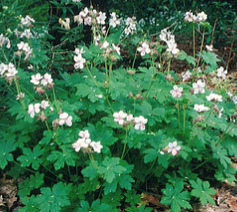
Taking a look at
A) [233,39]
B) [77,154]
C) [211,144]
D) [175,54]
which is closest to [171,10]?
[233,39]

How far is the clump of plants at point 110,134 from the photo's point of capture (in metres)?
2.32

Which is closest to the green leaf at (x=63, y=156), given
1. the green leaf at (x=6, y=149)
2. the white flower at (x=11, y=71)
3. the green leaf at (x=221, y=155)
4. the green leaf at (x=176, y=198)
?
the green leaf at (x=6, y=149)

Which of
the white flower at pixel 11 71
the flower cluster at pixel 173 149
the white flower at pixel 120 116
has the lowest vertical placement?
the flower cluster at pixel 173 149

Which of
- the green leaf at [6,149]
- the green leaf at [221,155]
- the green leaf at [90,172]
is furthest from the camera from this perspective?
the green leaf at [221,155]

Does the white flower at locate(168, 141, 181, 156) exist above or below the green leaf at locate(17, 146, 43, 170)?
above

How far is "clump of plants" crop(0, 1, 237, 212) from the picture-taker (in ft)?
7.61

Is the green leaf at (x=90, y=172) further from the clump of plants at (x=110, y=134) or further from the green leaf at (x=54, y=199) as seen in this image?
the green leaf at (x=54, y=199)

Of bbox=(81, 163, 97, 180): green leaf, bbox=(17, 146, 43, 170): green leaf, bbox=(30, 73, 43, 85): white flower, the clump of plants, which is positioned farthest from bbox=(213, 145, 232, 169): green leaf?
bbox=(30, 73, 43, 85): white flower

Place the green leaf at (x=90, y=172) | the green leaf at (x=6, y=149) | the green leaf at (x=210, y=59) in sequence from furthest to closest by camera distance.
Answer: the green leaf at (x=210, y=59), the green leaf at (x=6, y=149), the green leaf at (x=90, y=172)

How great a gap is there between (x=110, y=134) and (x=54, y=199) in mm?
642

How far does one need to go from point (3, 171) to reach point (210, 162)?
2.00 metres

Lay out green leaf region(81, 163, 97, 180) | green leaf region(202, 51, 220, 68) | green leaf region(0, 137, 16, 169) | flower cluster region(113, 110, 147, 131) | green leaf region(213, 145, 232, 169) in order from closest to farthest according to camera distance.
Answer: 1. flower cluster region(113, 110, 147, 131)
2. green leaf region(81, 163, 97, 180)
3. green leaf region(0, 137, 16, 169)
4. green leaf region(213, 145, 232, 169)
5. green leaf region(202, 51, 220, 68)

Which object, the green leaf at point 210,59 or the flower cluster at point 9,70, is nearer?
the flower cluster at point 9,70

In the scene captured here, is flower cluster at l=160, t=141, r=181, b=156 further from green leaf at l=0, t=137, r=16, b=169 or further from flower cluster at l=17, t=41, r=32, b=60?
flower cluster at l=17, t=41, r=32, b=60
